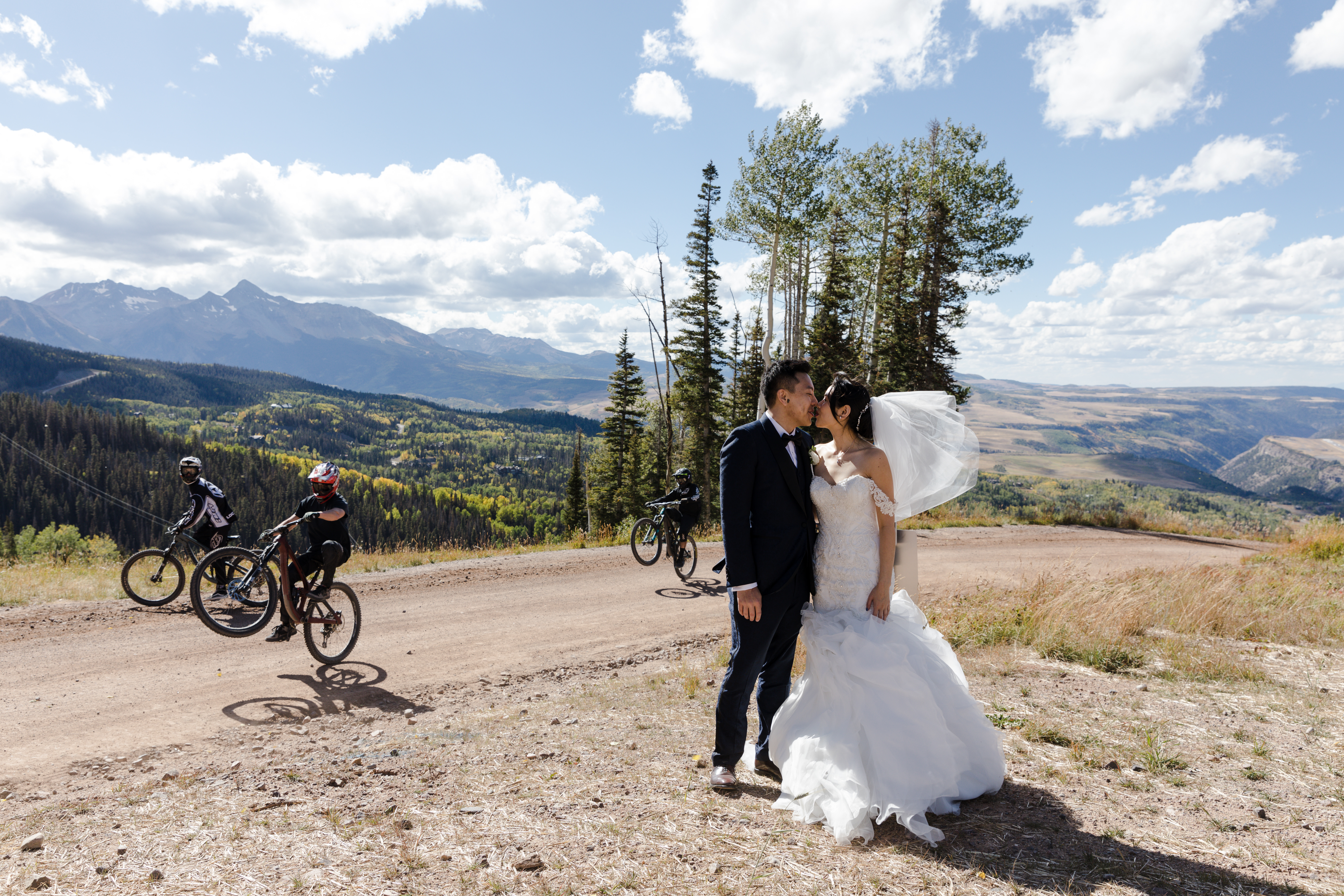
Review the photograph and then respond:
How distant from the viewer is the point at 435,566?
13281mm

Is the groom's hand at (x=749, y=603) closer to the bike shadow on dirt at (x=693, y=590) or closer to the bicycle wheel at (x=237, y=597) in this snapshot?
the bicycle wheel at (x=237, y=597)

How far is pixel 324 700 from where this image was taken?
6.66m

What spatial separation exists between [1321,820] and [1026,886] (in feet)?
6.91

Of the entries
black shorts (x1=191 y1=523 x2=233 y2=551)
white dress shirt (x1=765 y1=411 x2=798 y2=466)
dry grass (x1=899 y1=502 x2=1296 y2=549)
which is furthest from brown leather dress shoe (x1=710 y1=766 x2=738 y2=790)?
dry grass (x1=899 y1=502 x2=1296 y2=549)

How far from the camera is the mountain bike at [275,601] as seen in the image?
754 cm

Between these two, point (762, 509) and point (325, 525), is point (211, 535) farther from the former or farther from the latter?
point (762, 509)

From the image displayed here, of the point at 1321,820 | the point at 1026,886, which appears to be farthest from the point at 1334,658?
the point at 1026,886

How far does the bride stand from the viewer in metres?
3.79

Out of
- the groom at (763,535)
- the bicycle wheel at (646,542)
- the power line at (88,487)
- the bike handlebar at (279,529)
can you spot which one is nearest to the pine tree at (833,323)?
the bicycle wheel at (646,542)

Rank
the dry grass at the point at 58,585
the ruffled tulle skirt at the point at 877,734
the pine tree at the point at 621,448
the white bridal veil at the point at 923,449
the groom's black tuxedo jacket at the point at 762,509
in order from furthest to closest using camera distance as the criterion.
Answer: the pine tree at the point at 621,448, the dry grass at the point at 58,585, the white bridal veil at the point at 923,449, the groom's black tuxedo jacket at the point at 762,509, the ruffled tulle skirt at the point at 877,734

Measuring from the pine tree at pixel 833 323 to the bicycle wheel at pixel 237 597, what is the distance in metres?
24.4

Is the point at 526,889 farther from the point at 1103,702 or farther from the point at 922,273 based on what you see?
the point at 922,273

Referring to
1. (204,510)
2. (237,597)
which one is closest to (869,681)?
(237,597)

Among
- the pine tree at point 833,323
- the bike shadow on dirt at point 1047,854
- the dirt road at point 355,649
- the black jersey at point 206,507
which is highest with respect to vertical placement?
the pine tree at point 833,323
